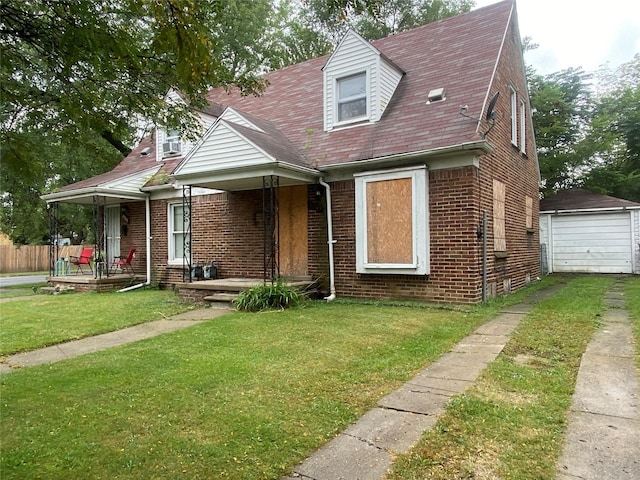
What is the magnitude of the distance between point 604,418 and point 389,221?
18.9ft

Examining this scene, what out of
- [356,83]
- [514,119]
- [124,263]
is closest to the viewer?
[356,83]

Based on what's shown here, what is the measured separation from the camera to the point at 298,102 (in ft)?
39.9

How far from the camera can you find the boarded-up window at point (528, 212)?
12125 millimetres

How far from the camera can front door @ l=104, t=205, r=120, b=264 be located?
14266mm

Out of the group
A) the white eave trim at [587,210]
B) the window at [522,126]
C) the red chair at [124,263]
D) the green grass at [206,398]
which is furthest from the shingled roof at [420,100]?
the white eave trim at [587,210]

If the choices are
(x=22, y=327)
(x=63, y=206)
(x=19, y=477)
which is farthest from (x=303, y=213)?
(x=63, y=206)

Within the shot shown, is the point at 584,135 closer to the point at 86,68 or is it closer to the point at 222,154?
the point at 222,154

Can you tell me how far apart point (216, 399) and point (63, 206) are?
27.9m

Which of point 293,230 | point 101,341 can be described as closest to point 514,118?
point 293,230

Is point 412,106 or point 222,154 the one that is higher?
point 412,106

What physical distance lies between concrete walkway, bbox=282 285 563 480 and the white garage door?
40.2 feet

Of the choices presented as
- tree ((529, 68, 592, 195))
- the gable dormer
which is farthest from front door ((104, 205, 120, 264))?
tree ((529, 68, 592, 195))

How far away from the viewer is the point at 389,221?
8586 millimetres

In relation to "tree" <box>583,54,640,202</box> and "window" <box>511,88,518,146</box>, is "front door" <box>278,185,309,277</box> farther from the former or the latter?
"tree" <box>583,54,640,202</box>
